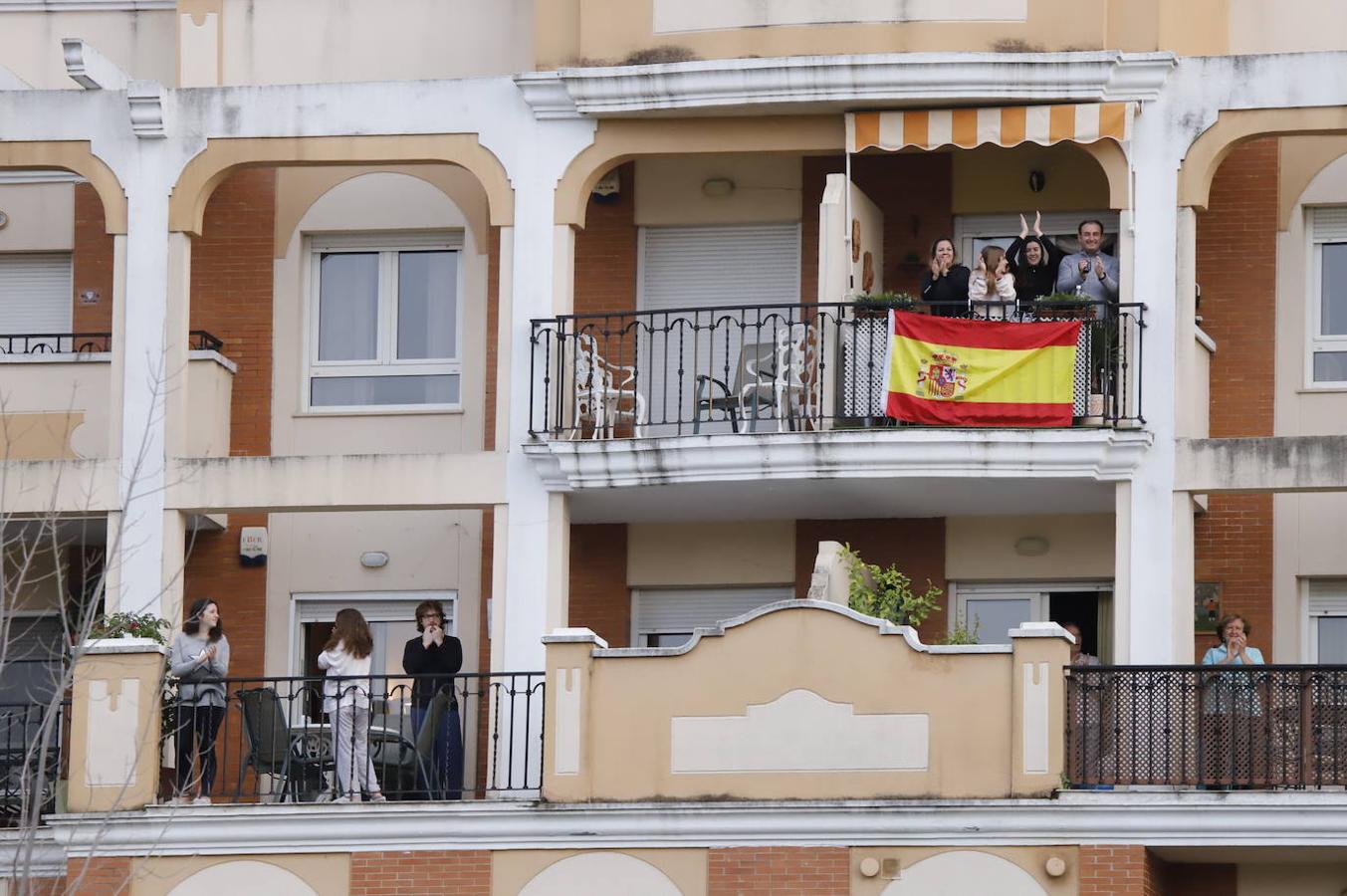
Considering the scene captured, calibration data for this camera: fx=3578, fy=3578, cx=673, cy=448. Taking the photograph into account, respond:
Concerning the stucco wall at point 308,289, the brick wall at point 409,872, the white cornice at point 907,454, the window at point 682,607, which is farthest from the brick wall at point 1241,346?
the brick wall at point 409,872

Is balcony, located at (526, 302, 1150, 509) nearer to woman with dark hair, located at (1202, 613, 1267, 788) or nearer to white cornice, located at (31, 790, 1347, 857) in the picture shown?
woman with dark hair, located at (1202, 613, 1267, 788)

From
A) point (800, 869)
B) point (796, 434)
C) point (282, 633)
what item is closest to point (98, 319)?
point (282, 633)

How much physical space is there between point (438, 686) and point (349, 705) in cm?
89

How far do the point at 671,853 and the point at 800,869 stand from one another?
3.35 feet

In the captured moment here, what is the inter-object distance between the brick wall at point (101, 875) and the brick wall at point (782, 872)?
460 centimetres

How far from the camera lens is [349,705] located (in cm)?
2814

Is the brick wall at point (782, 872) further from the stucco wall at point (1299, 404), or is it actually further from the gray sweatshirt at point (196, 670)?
the stucco wall at point (1299, 404)

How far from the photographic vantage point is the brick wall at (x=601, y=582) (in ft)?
103

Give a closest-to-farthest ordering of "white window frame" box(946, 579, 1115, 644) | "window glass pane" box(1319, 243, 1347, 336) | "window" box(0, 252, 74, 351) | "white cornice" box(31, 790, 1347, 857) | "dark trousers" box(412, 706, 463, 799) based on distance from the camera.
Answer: "white cornice" box(31, 790, 1347, 857)
"dark trousers" box(412, 706, 463, 799)
"window glass pane" box(1319, 243, 1347, 336)
"white window frame" box(946, 579, 1115, 644)
"window" box(0, 252, 74, 351)

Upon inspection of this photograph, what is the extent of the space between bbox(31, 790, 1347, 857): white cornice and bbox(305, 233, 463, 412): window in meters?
5.38

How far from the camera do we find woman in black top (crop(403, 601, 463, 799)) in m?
28.3

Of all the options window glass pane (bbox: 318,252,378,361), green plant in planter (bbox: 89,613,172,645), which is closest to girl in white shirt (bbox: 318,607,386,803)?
green plant in planter (bbox: 89,613,172,645)

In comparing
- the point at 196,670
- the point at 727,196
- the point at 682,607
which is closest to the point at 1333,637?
the point at 682,607

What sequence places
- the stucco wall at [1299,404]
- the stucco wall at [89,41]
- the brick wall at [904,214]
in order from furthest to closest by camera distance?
the stucco wall at [89,41] → the brick wall at [904,214] → the stucco wall at [1299,404]
